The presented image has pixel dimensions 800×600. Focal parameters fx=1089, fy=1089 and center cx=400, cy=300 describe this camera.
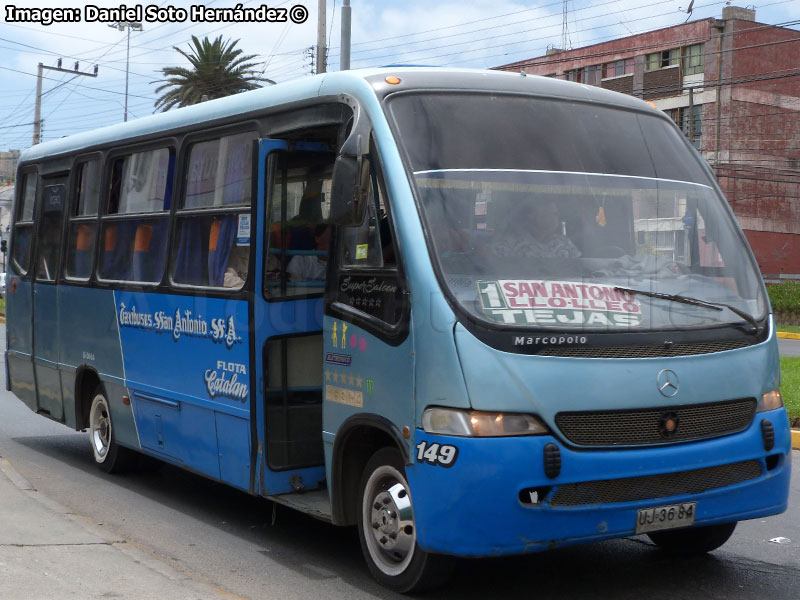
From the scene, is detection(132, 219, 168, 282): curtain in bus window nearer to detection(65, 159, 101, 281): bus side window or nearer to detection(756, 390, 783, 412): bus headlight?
detection(65, 159, 101, 281): bus side window

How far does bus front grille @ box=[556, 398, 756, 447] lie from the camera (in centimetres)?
506

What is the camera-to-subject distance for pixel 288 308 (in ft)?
21.7

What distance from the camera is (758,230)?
4753 centimetres

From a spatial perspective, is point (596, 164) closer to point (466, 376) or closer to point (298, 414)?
point (466, 376)

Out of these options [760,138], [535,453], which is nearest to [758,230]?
[760,138]

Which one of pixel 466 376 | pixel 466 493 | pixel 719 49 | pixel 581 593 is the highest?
pixel 719 49

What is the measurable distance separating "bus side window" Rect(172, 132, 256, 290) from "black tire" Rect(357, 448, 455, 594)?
1.74m

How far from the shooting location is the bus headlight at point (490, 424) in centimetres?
495

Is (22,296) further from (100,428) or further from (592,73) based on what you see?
(592,73)

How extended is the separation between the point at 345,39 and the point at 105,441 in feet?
42.4

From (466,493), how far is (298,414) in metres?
1.93

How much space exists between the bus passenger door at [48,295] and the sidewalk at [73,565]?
3242 mm

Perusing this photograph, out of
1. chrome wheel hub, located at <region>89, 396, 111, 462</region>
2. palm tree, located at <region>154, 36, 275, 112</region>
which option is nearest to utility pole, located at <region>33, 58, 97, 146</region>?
palm tree, located at <region>154, 36, 275, 112</region>

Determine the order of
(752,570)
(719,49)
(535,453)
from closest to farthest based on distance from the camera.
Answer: (535,453)
(752,570)
(719,49)
